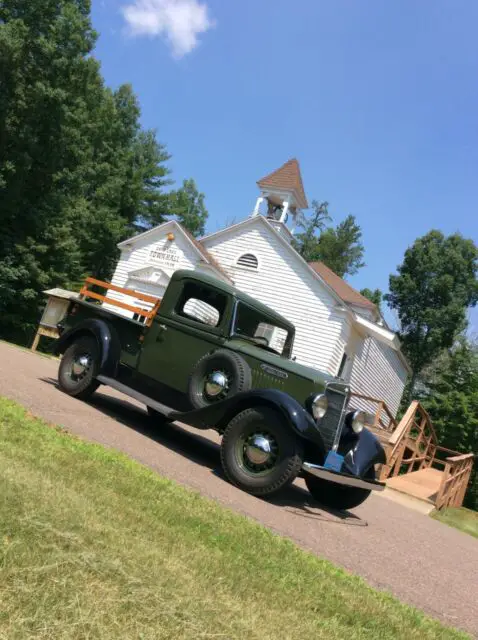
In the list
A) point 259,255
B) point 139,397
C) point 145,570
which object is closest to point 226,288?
point 139,397

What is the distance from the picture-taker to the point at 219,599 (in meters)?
2.75

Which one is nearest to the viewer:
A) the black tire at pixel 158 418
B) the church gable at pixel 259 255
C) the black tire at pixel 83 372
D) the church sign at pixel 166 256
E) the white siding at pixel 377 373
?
the black tire at pixel 83 372

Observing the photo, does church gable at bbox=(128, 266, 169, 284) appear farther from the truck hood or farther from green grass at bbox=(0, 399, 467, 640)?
green grass at bbox=(0, 399, 467, 640)

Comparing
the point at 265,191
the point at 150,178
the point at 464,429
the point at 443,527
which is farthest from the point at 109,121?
the point at 443,527

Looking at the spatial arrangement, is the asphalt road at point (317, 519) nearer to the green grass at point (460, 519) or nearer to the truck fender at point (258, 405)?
the truck fender at point (258, 405)

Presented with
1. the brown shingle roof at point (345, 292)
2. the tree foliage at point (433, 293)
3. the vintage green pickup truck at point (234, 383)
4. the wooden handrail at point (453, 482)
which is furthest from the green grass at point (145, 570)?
the tree foliage at point (433, 293)

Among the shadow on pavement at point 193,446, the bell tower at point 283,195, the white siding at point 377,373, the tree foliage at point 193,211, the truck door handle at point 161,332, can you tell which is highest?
the tree foliage at point 193,211

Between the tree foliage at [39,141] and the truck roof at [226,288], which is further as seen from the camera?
the tree foliage at [39,141]

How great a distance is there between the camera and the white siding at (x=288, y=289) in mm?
19156

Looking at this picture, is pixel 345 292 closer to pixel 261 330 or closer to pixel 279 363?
pixel 261 330

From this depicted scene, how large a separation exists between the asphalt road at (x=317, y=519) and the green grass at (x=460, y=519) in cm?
97

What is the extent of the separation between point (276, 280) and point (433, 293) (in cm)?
2225

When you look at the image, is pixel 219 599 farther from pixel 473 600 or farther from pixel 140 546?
pixel 473 600

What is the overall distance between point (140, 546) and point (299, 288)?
17346 mm
